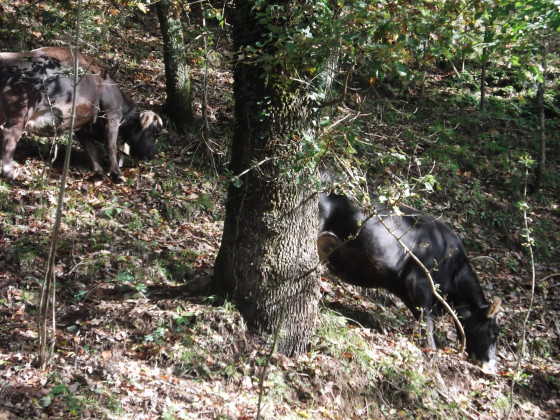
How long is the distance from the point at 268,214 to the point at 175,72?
586cm

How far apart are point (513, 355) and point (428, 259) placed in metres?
2.08

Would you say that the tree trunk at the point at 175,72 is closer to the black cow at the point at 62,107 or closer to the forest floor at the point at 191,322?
the forest floor at the point at 191,322

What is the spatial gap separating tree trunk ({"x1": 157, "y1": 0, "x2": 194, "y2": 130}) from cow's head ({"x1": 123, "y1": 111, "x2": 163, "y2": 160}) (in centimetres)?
81

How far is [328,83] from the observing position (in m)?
5.98

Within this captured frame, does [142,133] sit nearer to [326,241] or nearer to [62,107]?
[62,107]

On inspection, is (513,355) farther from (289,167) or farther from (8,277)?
(8,277)

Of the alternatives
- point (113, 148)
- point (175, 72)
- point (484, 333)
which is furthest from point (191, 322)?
point (175, 72)

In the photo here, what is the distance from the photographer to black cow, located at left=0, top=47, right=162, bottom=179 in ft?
26.2

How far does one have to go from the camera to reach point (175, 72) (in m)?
10.2

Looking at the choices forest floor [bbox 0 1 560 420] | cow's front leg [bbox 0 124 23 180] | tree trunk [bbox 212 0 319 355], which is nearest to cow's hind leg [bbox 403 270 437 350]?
forest floor [bbox 0 1 560 420]

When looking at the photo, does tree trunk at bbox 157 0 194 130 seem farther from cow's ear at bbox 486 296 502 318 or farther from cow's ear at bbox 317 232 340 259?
cow's ear at bbox 486 296 502 318

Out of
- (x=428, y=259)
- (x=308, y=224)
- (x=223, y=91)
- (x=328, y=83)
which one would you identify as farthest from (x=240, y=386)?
(x=223, y=91)

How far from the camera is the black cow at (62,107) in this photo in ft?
26.2

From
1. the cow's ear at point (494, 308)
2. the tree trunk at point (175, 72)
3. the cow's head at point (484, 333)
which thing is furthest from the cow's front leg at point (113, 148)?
the cow's ear at point (494, 308)
